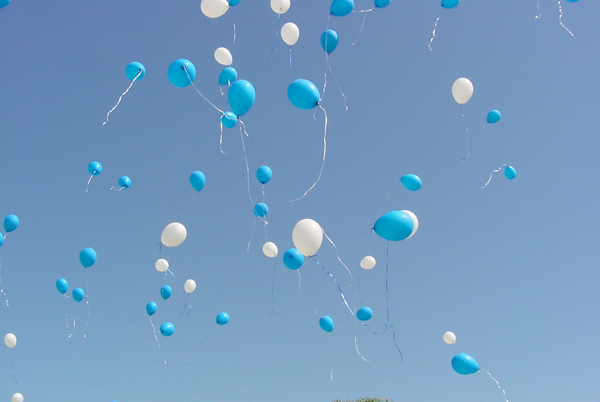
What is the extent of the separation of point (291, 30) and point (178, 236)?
404 centimetres

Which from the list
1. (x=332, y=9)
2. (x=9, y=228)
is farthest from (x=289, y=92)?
(x=9, y=228)

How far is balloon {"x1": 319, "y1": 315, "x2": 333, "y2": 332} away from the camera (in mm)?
8461

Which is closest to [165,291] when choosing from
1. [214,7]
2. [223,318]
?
[223,318]

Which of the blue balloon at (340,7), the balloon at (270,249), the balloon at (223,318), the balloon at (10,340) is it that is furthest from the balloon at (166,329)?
the blue balloon at (340,7)

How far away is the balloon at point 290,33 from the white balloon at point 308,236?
10.5 ft

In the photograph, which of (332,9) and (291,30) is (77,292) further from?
(332,9)

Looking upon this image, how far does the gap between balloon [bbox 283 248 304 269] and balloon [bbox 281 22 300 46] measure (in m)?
3.49

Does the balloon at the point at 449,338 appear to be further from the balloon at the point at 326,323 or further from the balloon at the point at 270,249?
the balloon at the point at 270,249

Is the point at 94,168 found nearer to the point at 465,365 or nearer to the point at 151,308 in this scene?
the point at 151,308

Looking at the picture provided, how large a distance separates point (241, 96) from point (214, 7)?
198 cm

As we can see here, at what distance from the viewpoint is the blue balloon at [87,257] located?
8.06 m

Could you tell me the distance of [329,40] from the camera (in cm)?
691

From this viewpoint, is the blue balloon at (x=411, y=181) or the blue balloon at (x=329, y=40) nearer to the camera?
the blue balloon at (x=329, y=40)

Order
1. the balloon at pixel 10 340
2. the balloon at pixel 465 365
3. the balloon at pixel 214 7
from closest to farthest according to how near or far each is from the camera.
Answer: the balloon at pixel 214 7
the balloon at pixel 465 365
the balloon at pixel 10 340
